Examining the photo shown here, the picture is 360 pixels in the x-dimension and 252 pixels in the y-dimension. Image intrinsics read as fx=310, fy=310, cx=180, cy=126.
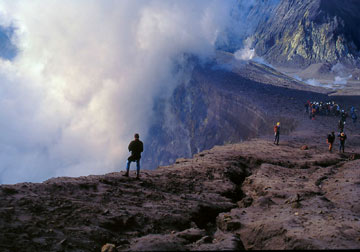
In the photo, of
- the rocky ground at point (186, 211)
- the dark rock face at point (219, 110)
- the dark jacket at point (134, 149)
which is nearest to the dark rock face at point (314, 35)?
the dark rock face at point (219, 110)

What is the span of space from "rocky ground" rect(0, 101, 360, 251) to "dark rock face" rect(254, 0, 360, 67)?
111 meters

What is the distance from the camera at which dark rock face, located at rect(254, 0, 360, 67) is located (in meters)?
114

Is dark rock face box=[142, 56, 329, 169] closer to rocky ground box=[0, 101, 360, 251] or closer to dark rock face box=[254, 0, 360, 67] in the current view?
rocky ground box=[0, 101, 360, 251]

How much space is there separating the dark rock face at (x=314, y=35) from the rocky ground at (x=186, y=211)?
111302mm

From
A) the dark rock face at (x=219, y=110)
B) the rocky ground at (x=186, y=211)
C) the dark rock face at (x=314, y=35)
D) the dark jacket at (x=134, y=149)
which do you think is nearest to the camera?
the rocky ground at (x=186, y=211)

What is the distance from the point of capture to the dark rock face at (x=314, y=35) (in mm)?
113500

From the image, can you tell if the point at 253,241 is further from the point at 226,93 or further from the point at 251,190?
the point at 226,93

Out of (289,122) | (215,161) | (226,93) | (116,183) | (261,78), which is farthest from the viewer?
(261,78)


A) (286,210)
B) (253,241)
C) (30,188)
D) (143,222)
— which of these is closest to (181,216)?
(143,222)

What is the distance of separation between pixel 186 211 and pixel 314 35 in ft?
433

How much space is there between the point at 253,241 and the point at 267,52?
14196 cm

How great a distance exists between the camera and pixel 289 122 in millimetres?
32219

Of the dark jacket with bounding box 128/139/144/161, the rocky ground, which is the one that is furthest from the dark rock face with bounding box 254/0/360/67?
the dark jacket with bounding box 128/139/144/161

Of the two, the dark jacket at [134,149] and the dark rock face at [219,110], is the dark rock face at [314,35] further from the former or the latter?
the dark jacket at [134,149]
